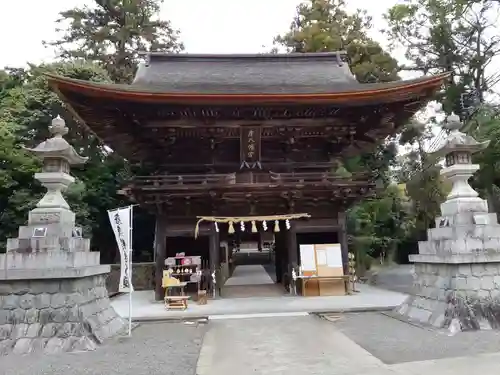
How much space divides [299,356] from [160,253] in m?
7.55

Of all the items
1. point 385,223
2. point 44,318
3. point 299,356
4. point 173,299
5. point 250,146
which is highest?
point 250,146

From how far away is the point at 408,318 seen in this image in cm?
833

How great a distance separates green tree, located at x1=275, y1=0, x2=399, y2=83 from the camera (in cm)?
2430

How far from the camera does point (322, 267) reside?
12.6m

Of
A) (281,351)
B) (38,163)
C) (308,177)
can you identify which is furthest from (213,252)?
(38,163)

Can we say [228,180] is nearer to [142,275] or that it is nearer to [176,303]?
[176,303]

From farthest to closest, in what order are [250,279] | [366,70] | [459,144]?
[366,70], [250,279], [459,144]

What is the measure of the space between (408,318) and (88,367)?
612 centimetres

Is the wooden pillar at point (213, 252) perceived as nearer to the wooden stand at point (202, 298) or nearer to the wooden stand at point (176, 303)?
the wooden stand at point (202, 298)

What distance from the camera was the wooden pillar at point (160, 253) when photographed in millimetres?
12461

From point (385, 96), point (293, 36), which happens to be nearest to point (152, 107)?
point (385, 96)

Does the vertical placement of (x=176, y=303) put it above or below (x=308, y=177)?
below

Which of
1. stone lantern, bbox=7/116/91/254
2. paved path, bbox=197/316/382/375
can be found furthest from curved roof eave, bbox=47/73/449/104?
paved path, bbox=197/316/382/375

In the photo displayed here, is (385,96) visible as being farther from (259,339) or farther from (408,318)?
(259,339)
